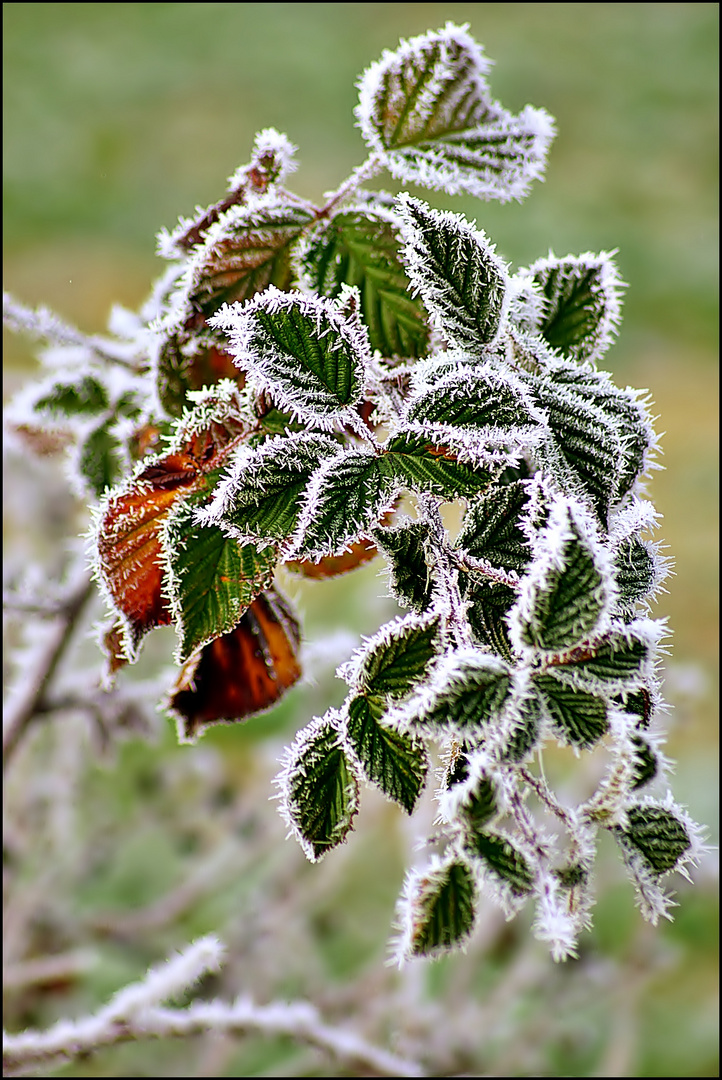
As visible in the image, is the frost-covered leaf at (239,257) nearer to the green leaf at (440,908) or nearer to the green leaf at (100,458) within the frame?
the green leaf at (100,458)

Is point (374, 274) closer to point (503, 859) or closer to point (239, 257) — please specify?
point (239, 257)

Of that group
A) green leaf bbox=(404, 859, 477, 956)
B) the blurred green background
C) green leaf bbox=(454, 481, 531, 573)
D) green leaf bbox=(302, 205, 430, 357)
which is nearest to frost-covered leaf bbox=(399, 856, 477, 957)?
green leaf bbox=(404, 859, 477, 956)

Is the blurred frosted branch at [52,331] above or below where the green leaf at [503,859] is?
above

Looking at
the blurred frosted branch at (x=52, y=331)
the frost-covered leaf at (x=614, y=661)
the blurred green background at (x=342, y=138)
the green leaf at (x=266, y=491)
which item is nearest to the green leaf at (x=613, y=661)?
the frost-covered leaf at (x=614, y=661)

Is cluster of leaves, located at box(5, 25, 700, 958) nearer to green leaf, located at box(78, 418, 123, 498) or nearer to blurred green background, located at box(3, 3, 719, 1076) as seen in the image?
green leaf, located at box(78, 418, 123, 498)

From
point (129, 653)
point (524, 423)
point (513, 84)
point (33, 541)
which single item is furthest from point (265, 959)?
point (513, 84)

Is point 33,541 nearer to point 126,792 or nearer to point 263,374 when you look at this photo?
point 126,792
